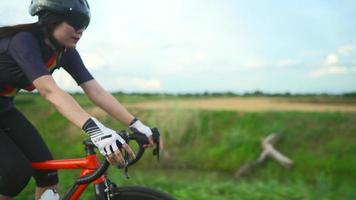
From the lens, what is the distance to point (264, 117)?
51.7 ft

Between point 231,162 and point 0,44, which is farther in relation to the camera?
point 231,162

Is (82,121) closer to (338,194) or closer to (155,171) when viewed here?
(338,194)

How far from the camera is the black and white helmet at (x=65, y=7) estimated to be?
3184 millimetres

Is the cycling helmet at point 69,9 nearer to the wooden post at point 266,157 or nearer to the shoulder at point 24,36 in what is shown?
the shoulder at point 24,36

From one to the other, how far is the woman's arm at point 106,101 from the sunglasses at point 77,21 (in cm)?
48

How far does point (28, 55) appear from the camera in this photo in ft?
9.89

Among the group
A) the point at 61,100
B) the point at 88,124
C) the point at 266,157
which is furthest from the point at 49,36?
the point at 266,157

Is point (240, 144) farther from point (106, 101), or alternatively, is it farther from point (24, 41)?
point (24, 41)

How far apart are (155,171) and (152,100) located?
185 inches

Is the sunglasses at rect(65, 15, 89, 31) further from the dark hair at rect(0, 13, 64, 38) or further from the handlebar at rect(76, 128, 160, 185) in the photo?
the handlebar at rect(76, 128, 160, 185)

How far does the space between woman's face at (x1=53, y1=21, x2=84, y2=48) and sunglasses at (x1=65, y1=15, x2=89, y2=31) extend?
0.02 m

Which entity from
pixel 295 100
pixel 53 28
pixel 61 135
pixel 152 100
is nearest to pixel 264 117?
pixel 295 100

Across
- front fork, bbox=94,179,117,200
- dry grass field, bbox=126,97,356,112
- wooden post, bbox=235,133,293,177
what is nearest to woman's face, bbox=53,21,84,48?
front fork, bbox=94,179,117,200

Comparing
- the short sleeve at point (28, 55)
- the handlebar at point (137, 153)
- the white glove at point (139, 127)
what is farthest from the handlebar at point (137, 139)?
the short sleeve at point (28, 55)
